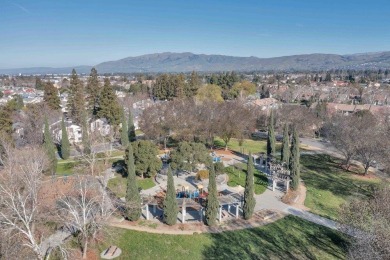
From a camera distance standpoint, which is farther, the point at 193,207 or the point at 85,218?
the point at 193,207

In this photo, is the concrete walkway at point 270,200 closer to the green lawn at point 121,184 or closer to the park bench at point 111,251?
the green lawn at point 121,184

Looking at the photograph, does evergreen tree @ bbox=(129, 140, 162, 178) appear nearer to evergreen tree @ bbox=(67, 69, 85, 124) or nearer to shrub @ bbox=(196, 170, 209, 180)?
shrub @ bbox=(196, 170, 209, 180)

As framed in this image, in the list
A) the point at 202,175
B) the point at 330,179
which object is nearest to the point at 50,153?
the point at 202,175

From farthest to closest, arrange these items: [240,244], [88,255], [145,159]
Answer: [145,159] < [240,244] < [88,255]


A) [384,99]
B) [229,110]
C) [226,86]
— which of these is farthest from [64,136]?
[384,99]

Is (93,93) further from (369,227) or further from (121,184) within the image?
(369,227)

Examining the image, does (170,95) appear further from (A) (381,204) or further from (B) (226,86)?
(A) (381,204)
